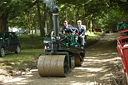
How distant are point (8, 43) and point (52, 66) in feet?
27.7

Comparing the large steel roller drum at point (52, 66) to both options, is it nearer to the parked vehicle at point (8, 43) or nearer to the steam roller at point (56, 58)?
the steam roller at point (56, 58)

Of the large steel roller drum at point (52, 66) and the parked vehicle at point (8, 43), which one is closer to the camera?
the large steel roller drum at point (52, 66)

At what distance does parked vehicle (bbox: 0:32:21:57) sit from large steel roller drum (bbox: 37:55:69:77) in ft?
22.6

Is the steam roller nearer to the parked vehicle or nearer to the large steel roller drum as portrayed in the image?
the large steel roller drum

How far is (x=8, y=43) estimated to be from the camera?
1745cm

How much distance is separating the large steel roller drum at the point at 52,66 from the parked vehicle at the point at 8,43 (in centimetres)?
690

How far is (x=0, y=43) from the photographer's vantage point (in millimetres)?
16266

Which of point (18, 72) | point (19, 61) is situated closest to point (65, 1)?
point (19, 61)

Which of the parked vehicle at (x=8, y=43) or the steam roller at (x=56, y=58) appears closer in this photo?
the steam roller at (x=56, y=58)

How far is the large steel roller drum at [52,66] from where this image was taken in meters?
9.73

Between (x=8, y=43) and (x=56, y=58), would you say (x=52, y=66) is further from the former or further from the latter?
(x=8, y=43)

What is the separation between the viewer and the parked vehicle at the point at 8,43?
1652 cm

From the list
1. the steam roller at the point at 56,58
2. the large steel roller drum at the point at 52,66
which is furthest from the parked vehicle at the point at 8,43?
the large steel roller drum at the point at 52,66

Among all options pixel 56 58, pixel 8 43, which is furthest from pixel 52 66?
pixel 8 43
